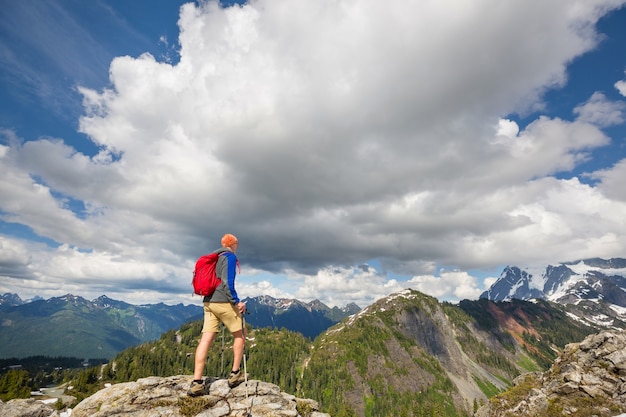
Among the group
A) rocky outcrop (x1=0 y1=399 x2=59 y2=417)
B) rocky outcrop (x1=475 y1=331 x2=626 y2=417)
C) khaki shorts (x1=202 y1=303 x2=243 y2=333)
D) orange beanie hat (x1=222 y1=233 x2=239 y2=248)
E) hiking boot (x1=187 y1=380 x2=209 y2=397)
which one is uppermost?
orange beanie hat (x1=222 y1=233 x2=239 y2=248)

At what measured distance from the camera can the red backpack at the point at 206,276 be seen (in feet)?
37.9

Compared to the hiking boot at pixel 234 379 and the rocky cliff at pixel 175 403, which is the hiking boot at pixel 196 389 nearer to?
the rocky cliff at pixel 175 403

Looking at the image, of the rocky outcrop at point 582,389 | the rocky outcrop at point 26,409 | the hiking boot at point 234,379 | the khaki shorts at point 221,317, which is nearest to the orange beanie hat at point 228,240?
the khaki shorts at point 221,317

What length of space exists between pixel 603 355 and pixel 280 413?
59656 millimetres

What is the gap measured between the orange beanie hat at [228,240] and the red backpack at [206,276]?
65 cm

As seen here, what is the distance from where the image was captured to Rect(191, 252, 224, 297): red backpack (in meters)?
11.5

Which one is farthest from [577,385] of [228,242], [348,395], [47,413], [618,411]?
[348,395]

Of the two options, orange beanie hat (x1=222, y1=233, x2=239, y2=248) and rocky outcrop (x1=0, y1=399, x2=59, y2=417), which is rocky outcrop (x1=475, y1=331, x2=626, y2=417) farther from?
rocky outcrop (x1=0, y1=399, x2=59, y2=417)

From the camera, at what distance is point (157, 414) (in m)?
10.8

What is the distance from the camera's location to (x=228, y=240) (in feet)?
41.1

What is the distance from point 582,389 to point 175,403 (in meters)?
49.1

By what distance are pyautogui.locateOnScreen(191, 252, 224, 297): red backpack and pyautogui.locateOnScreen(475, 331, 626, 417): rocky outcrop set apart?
1670 inches

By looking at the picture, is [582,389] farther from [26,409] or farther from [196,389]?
[26,409]

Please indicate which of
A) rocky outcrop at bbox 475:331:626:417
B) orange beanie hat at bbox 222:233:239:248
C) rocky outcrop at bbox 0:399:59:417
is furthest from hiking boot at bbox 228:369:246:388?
rocky outcrop at bbox 475:331:626:417
